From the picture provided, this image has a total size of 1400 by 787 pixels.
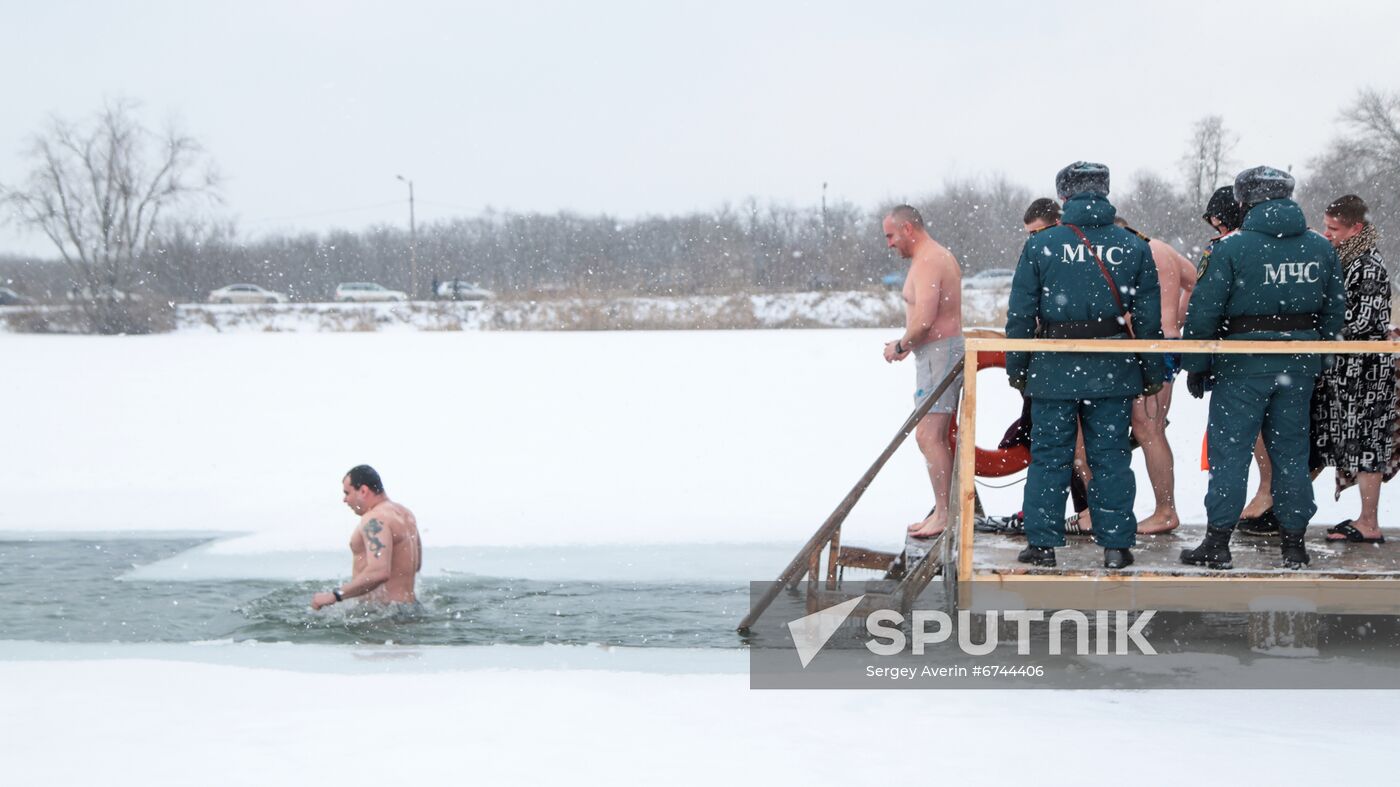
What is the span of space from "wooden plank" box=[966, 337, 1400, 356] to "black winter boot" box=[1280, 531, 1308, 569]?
917 millimetres

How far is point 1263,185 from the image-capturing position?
5.33 meters

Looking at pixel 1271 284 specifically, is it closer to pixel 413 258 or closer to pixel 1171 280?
pixel 1171 280

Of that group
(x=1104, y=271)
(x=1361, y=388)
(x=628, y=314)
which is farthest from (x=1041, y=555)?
(x=628, y=314)

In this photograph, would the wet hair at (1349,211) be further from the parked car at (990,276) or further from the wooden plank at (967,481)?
the parked car at (990,276)

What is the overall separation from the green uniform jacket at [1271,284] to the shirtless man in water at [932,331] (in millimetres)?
1504

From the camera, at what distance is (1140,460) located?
12328mm

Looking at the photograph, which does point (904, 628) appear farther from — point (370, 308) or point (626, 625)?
point (370, 308)

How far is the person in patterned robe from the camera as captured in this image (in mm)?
5984

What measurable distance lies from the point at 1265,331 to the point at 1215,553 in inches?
39.4

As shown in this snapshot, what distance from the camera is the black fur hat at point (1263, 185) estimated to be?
5332mm

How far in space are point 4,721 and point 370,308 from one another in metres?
28.2

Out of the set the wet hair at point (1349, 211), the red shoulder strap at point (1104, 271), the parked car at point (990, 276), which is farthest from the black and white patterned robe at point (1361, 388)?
the parked car at point (990, 276)

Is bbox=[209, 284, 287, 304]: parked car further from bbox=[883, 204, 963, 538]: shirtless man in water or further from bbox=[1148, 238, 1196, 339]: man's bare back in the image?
bbox=[1148, 238, 1196, 339]: man's bare back

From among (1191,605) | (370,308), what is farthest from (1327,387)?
(370,308)
